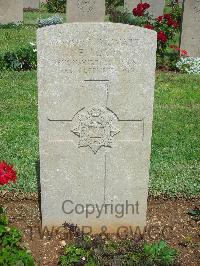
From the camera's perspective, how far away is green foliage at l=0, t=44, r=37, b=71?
32.2ft

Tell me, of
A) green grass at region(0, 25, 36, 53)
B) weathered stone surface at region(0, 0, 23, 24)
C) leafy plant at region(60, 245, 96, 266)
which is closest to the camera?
leafy plant at region(60, 245, 96, 266)

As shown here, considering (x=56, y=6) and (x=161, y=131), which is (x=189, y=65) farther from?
(x=56, y=6)

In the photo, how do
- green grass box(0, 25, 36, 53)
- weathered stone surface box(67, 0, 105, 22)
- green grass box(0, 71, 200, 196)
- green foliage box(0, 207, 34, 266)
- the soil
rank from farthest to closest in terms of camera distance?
weathered stone surface box(67, 0, 105, 22) < green grass box(0, 25, 36, 53) < green grass box(0, 71, 200, 196) < the soil < green foliage box(0, 207, 34, 266)

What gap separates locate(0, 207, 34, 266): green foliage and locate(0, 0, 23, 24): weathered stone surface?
501 inches

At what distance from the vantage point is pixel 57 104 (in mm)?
3500

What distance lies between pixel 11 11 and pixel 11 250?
1319cm

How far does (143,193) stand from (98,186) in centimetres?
37

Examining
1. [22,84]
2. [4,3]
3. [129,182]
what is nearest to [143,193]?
[129,182]

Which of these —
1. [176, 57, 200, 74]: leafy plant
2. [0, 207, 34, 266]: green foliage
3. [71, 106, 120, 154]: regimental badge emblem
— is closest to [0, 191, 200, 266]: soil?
[0, 207, 34, 266]: green foliage

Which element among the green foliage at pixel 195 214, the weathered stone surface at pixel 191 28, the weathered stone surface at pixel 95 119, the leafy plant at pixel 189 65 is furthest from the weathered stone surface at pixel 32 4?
the weathered stone surface at pixel 95 119

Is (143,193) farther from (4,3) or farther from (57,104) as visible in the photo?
(4,3)

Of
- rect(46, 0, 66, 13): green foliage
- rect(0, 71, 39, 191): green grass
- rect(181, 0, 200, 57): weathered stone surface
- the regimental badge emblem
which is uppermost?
rect(46, 0, 66, 13): green foliage

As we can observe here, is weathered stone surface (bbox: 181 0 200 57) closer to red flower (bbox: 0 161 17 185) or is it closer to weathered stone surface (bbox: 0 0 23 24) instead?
weathered stone surface (bbox: 0 0 23 24)

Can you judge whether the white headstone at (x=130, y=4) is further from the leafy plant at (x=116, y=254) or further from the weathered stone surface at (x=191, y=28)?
the leafy plant at (x=116, y=254)
